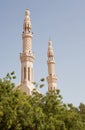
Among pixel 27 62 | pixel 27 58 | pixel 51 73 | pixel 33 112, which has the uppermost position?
pixel 51 73

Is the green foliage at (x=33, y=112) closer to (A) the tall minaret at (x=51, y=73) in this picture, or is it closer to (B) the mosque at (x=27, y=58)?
(B) the mosque at (x=27, y=58)

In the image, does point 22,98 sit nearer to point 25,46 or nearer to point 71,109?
point 71,109

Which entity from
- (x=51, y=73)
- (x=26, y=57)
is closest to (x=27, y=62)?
(x=26, y=57)

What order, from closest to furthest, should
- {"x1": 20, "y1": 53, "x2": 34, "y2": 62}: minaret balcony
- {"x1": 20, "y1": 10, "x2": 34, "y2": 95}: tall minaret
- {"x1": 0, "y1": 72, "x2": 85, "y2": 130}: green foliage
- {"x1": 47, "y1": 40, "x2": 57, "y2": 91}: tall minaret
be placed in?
{"x1": 0, "y1": 72, "x2": 85, "y2": 130}: green foliage
{"x1": 20, "y1": 10, "x2": 34, "y2": 95}: tall minaret
{"x1": 20, "y1": 53, "x2": 34, "y2": 62}: minaret balcony
{"x1": 47, "y1": 40, "x2": 57, "y2": 91}: tall minaret

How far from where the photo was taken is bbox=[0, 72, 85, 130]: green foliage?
67.2 ft

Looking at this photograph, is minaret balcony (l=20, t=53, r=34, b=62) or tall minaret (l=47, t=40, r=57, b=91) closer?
minaret balcony (l=20, t=53, r=34, b=62)

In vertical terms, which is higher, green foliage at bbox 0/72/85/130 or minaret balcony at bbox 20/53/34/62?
minaret balcony at bbox 20/53/34/62

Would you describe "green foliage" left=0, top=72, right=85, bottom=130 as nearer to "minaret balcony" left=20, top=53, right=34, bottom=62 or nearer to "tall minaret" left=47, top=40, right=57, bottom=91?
"minaret balcony" left=20, top=53, right=34, bottom=62

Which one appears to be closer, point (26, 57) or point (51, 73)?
point (26, 57)

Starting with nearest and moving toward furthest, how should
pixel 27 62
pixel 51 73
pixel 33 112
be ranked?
pixel 33 112, pixel 27 62, pixel 51 73

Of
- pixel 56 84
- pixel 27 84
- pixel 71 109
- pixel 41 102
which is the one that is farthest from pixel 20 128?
pixel 56 84

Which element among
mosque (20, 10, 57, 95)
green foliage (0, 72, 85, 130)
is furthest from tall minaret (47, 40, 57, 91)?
green foliage (0, 72, 85, 130)

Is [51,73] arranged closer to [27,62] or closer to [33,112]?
[27,62]

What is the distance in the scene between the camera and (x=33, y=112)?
22.0 metres
